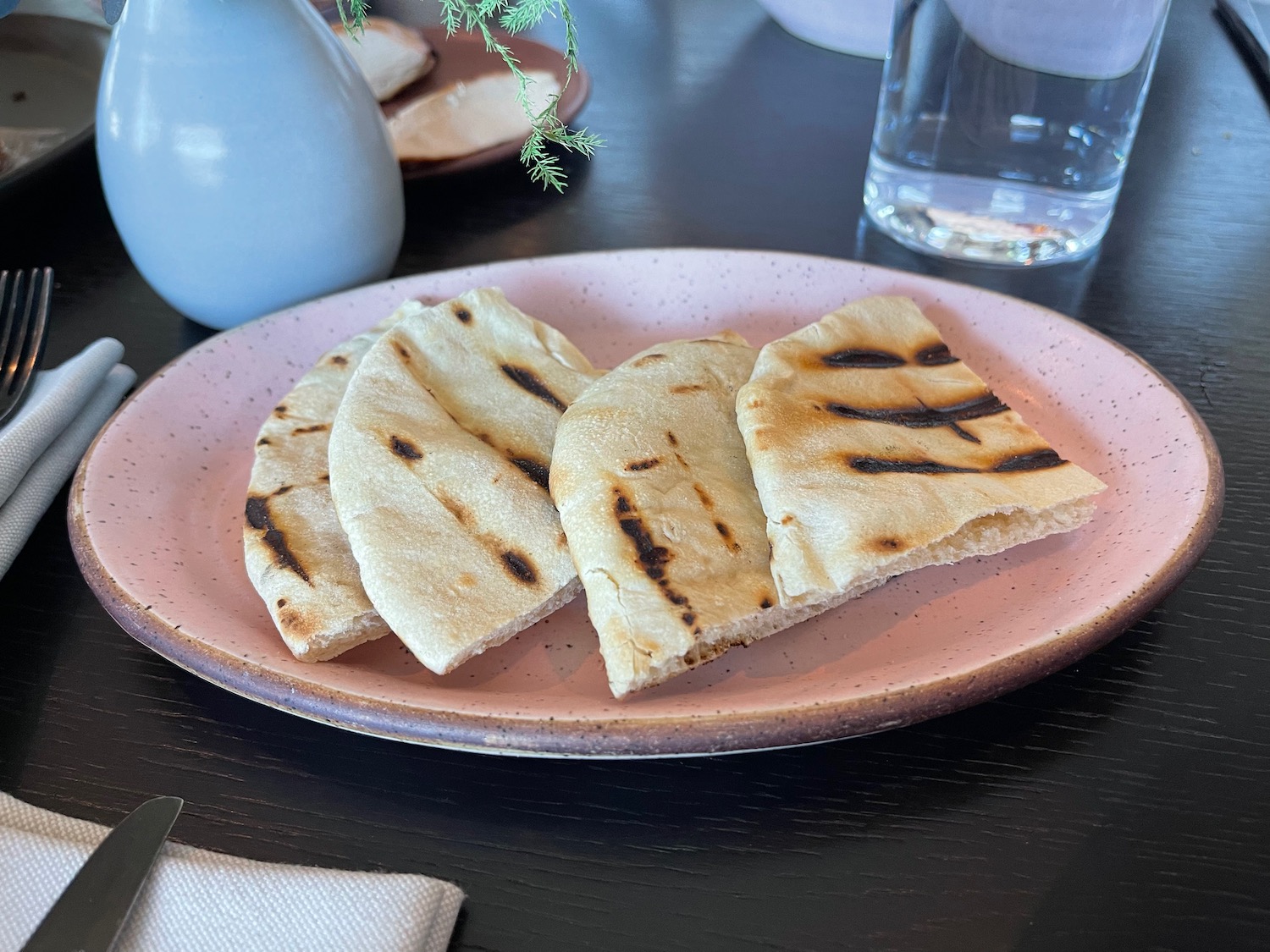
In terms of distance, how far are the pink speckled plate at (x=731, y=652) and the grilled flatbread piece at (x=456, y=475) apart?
→ 0.31ft

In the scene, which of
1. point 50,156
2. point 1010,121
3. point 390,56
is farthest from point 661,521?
point 390,56

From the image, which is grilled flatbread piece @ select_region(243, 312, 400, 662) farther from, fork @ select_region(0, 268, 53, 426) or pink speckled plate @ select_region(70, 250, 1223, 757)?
fork @ select_region(0, 268, 53, 426)

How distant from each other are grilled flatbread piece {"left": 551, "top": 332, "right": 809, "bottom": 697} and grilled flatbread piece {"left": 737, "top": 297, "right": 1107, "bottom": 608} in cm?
5

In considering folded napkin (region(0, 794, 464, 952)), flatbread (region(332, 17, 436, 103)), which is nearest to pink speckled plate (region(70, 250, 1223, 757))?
folded napkin (region(0, 794, 464, 952))

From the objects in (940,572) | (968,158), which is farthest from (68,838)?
(968,158)

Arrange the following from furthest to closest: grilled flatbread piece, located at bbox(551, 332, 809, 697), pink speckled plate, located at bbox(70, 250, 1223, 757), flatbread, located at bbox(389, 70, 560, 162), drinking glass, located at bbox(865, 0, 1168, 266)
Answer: flatbread, located at bbox(389, 70, 560, 162) < drinking glass, located at bbox(865, 0, 1168, 266) < grilled flatbread piece, located at bbox(551, 332, 809, 697) < pink speckled plate, located at bbox(70, 250, 1223, 757)

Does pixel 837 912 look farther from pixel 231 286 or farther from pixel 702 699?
pixel 231 286

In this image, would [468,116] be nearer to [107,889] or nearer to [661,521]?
[661,521]

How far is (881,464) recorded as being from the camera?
134 centimetres

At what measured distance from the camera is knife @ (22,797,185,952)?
2.84 ft

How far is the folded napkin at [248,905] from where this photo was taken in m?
0.88

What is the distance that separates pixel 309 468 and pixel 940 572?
91 cm

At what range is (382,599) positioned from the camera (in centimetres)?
115

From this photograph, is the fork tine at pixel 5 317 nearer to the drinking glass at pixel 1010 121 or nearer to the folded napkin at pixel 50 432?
the folded napkin at pixel 50 432
